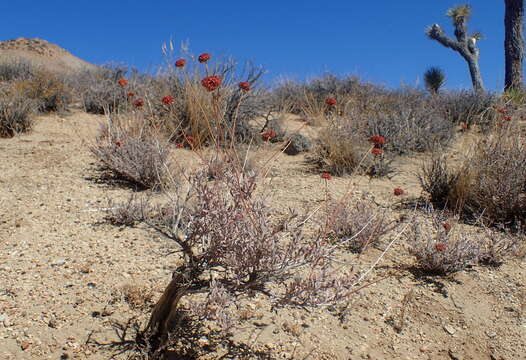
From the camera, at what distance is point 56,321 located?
2.72 m

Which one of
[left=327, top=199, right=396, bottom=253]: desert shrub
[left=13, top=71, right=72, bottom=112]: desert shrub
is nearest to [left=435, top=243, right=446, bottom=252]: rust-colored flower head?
[left=327, top=199, right=396, bottom=253]: desert shrub

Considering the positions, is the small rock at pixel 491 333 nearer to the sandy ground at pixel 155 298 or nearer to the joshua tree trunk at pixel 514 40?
the sandy ground at pixel 155 298

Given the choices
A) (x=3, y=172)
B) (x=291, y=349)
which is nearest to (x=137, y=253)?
(x=291, y=349)

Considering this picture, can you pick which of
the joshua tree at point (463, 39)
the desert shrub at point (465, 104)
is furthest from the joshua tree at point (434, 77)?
the desert shrub at point (465, 104)

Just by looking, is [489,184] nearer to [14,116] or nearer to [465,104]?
[14,116]

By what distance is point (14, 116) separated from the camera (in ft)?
22.2

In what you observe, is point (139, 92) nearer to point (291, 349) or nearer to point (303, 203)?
point (303, 203)

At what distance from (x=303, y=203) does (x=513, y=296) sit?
192 centimetres

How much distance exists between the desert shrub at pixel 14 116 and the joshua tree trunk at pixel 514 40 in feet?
41.7

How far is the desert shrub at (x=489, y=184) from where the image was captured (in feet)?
14.6

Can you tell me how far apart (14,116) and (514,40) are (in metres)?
13.5

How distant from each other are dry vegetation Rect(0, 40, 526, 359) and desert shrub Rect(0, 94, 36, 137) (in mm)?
23

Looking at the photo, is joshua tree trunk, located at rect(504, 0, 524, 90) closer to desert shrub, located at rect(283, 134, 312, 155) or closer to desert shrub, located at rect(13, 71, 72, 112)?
desert shrub, located at rect(283, 134, 312, 155)

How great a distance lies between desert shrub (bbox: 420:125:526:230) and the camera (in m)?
4.46
